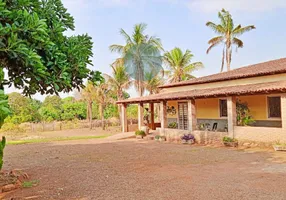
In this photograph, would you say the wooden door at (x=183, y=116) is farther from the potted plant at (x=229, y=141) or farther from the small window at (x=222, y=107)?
the potted plant at (x=229, y=141)

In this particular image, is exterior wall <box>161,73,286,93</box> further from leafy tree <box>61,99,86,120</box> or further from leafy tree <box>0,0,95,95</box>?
leafy tree <box>61,99,86,120</box>

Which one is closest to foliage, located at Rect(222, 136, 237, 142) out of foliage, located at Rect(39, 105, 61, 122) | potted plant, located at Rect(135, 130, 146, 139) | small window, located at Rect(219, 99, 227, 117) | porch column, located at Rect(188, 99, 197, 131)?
porch column, located at Rect(188, 99, 197, 131)

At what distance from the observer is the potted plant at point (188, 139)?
55.6ft

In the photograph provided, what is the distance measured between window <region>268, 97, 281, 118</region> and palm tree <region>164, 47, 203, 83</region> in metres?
19.3

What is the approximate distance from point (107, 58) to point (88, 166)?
23587mm

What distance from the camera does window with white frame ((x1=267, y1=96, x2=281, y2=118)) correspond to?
53.9 ft

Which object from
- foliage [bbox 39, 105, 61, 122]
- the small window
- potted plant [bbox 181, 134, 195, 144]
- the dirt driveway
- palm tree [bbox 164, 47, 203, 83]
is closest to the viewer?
the dirt driveway

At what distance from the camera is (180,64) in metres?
35.8

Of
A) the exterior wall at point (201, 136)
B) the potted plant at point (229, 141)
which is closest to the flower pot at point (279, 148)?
the potted plant at point (229, 141)

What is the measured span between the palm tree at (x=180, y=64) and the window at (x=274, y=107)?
19.3 m

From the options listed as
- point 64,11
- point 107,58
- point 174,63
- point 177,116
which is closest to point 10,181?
point 64,11

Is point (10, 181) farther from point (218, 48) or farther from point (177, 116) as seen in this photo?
point (218, 48)

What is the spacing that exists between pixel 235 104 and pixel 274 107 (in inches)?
119

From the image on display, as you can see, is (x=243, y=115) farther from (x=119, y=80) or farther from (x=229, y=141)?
(x=119, y=80)
